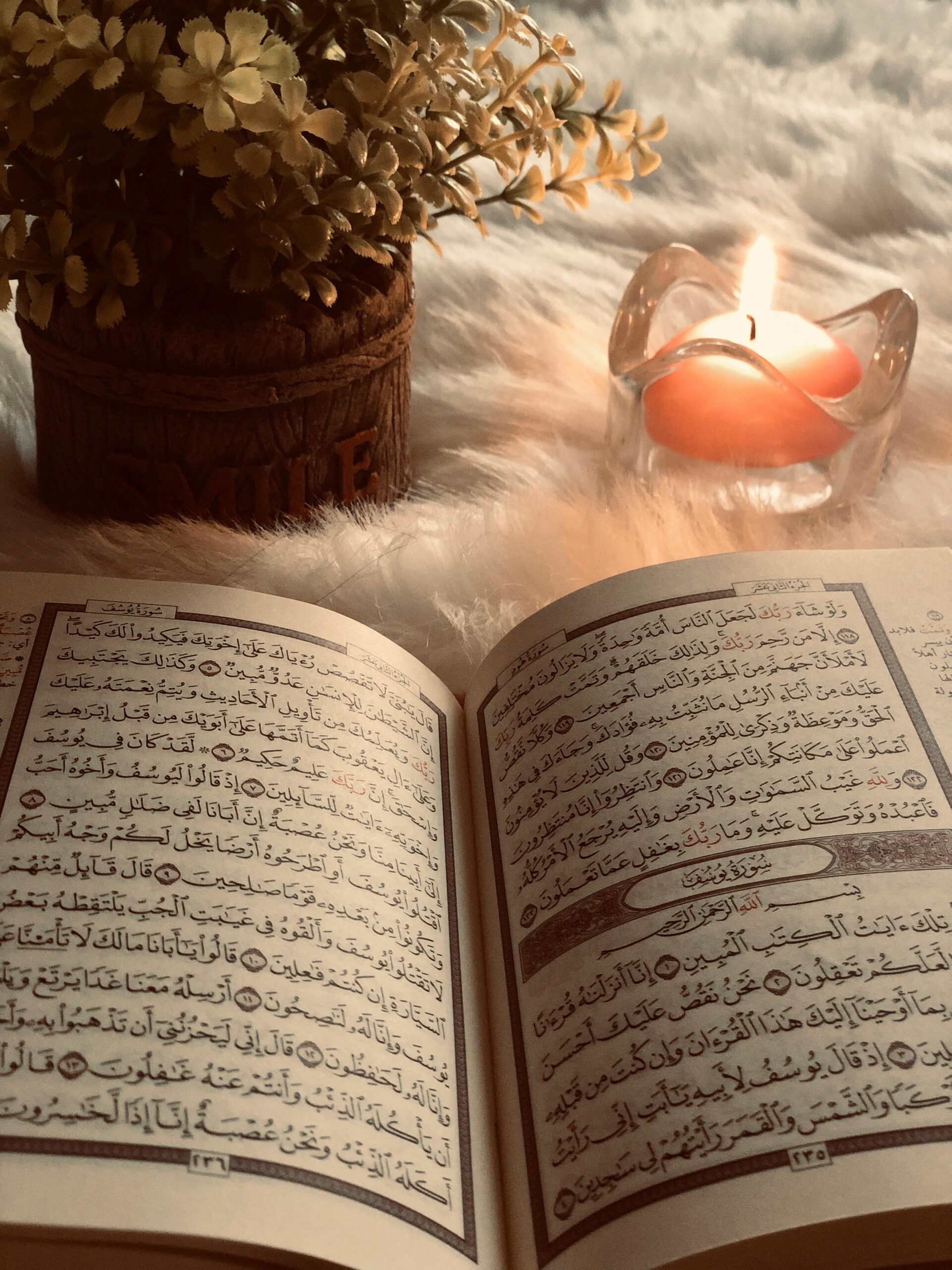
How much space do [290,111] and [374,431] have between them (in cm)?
22

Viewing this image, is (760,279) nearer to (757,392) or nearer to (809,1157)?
(757,392)

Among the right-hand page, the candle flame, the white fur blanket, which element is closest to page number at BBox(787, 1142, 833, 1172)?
the right-hand page

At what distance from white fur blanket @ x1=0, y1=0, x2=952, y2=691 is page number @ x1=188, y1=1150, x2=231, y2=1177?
1.01ft

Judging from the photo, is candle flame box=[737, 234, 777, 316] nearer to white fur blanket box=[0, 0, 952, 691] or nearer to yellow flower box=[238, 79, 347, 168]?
white fur blanket box=[0, 0, 952, 691]

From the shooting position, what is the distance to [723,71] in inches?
43.9

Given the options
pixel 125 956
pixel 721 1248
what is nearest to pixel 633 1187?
pixel 721 1248

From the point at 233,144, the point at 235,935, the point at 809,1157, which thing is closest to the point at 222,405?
the point at 233,144

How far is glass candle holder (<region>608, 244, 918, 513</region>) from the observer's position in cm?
71

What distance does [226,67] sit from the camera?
48 centimetres

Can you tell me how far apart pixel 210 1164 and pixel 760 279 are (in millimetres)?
632

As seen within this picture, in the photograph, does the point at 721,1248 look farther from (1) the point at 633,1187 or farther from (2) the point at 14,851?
(2) the point at 14,851

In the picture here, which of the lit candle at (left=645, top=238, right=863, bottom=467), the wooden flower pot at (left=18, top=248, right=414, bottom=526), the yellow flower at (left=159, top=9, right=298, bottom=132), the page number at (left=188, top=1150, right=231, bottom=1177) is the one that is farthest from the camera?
the lit candle at (left=645, top=238, right=863, bottom=467)

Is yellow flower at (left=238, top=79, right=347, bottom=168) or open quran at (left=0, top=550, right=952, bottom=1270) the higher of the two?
yellow flower at (left=238, top=79, right=347, bottom=168)

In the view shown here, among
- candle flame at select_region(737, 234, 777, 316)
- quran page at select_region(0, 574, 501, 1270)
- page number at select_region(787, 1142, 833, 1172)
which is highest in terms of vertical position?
candle flame at select_region(737, 234, 777, 316)
